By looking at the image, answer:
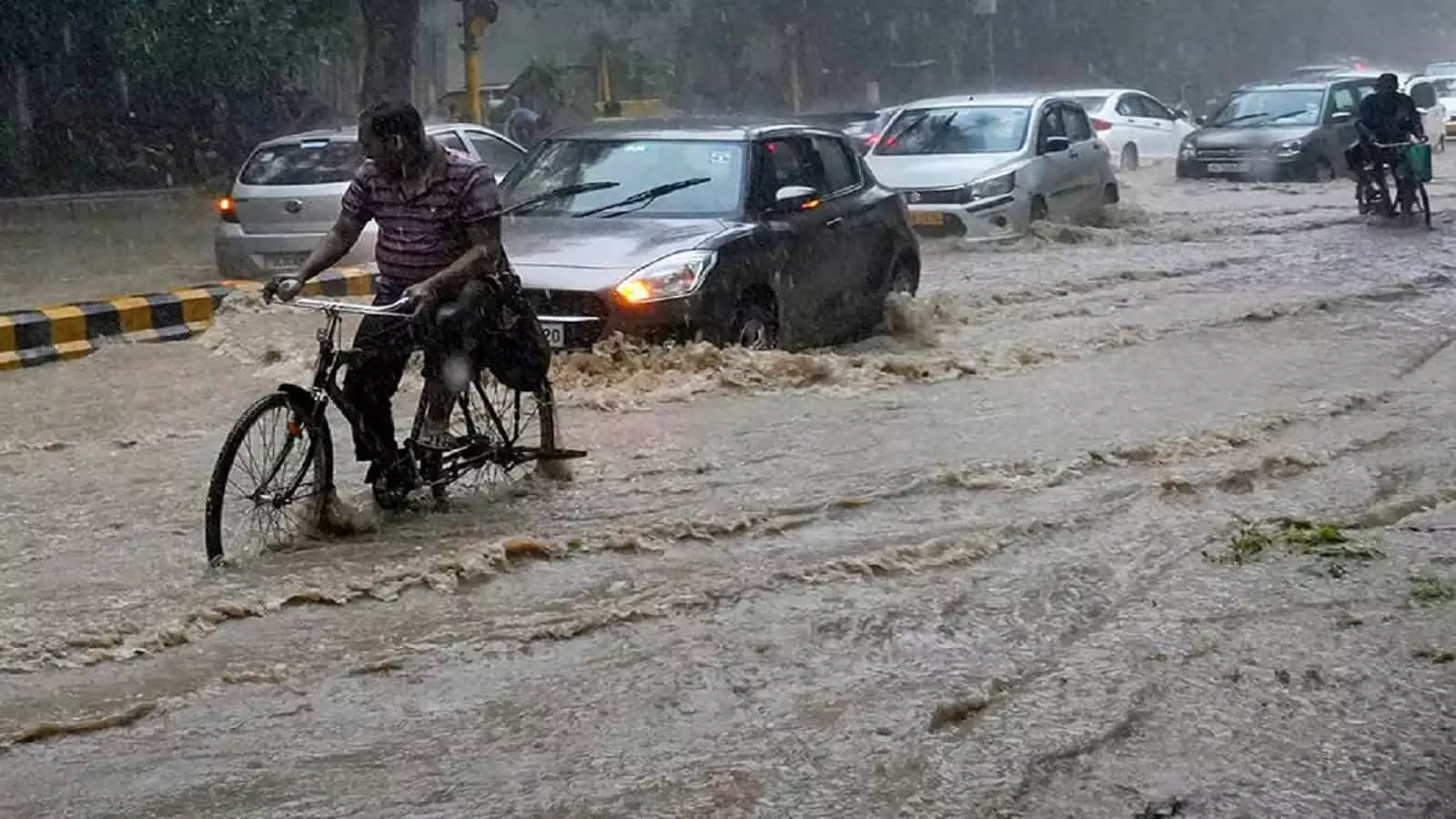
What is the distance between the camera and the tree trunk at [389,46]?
23.5 meters

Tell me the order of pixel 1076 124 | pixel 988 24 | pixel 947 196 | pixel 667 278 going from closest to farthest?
pixel 667 278 → pixel 947 196 → pixel 1076 124 → pixel 988 24

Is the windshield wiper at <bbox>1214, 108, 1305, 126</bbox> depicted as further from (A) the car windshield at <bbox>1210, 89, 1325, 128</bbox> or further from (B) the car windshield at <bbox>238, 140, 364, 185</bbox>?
(B) the car windshield at <bbox>238, 140, 364, 185</bbox>

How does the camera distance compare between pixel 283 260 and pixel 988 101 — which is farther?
pixel 988 101

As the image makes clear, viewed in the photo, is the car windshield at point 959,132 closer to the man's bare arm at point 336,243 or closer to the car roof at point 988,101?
the car roof at point 988,101

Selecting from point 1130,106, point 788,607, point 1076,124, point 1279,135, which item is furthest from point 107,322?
point 1130,106

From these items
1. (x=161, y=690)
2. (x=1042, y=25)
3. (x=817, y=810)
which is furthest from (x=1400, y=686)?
(x=1042, y=25)

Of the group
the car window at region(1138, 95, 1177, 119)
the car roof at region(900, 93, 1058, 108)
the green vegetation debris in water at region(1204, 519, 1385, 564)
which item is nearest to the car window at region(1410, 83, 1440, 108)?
the car window at region(1138, 95, 1177, 119)

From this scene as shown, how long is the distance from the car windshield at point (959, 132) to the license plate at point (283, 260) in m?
6.30

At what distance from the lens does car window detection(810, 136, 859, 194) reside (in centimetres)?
1259

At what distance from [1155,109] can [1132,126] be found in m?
1.25

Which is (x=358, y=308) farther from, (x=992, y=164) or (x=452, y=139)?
(x=992, y=164)

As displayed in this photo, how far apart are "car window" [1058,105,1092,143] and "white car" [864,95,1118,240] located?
0.01 metres

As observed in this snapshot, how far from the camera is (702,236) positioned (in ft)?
36.1

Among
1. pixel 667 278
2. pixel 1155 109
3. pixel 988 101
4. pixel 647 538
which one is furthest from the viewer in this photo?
pixel 1155 109
